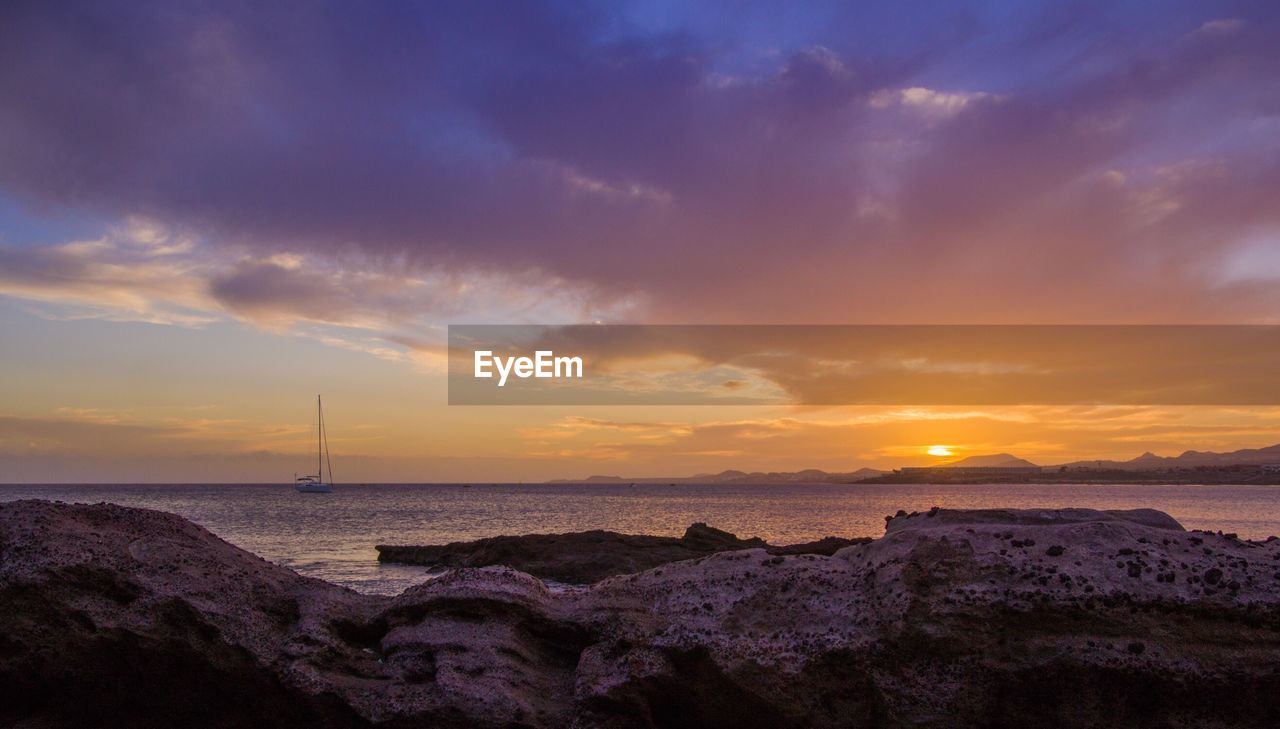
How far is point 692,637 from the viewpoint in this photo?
7.50m

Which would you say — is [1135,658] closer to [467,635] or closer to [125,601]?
[467,635]

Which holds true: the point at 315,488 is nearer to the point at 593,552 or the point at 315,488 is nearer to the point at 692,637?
the point at 593,552

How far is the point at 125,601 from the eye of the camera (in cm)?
804

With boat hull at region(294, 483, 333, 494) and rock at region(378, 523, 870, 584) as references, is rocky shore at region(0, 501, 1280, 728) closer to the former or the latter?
rock at region(378, 523, 870, 584)

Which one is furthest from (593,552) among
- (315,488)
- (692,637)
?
(315,488)

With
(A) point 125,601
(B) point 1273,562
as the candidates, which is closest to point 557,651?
(A) point 125,601

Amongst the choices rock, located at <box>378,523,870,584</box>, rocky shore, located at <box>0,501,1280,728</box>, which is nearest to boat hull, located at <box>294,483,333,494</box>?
rock, located at <box>378,523,870,584</box>

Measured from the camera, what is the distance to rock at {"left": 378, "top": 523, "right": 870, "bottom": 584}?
89.5 ft

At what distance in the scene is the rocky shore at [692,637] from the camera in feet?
22.8

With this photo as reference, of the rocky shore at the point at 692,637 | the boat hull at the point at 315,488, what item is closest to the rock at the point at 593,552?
the rocky shore at the point at 692,637

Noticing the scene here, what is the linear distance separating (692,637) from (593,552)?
73.1ft

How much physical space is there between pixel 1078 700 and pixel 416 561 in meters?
32.4

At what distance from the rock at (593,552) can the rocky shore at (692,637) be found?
17.6m

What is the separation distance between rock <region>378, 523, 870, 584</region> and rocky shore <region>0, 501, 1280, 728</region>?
57.7 feet
